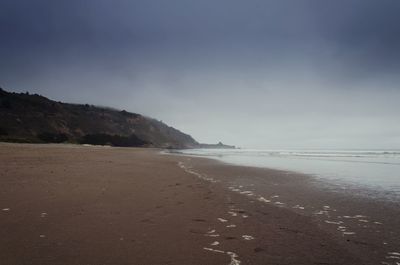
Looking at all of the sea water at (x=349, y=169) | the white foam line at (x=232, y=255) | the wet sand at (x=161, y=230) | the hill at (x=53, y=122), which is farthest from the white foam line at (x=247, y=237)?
the hill at (x=53, y=122)

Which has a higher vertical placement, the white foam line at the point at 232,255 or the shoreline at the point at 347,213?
the shoreline at the point at 347,213

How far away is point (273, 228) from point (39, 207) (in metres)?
5.17

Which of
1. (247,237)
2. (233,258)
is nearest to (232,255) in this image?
(233,258)

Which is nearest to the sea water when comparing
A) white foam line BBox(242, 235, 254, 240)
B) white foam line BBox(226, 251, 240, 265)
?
white foam line BBox(242, 235, 254, 240)

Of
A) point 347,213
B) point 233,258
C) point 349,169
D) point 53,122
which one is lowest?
point 233,258

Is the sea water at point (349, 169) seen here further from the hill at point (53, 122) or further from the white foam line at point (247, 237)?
the hill at point (53, 122)

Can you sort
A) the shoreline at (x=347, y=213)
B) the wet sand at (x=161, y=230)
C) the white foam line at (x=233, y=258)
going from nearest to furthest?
the white foam line at (x=233, y=258) < the wet sand at (x=161, y=230) < the shoreline at (x=347, y=213)

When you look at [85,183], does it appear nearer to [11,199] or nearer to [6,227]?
[11,199]

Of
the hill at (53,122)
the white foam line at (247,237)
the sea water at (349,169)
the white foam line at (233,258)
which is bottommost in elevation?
the white foam line at (233,258)

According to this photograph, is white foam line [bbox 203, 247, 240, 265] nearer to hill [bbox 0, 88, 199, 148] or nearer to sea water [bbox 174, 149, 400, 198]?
sea water [bbox 174, 149, 400, 198]

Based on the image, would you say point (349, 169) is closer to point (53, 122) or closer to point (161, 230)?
point (161, 230)

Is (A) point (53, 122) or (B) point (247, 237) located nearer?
(B) point (247, 237)

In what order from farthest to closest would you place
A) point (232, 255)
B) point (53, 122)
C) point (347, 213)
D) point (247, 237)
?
point (53, 122) < point (347, 213) < point (247, 237) < point (232, 255)

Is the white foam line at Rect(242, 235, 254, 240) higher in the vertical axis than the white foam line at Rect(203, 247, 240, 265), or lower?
higher
